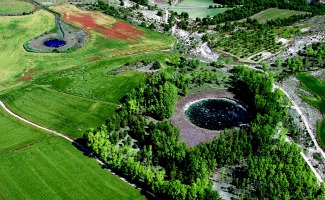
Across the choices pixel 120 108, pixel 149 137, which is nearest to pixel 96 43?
pixel 120 108

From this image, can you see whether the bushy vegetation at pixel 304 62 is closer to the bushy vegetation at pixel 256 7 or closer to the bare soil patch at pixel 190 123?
the bare soil patch at pixel 190 123

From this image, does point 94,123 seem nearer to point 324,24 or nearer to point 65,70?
point 65,70

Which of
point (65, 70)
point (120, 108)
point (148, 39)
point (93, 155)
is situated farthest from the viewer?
point (148, 39)

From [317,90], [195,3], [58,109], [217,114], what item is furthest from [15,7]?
[317,90]

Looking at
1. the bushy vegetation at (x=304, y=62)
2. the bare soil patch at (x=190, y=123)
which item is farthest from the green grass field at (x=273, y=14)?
the bare soil patch at (x=190, y=123)

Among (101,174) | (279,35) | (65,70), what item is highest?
(279,35)

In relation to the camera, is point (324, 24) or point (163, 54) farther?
point (324, 24)

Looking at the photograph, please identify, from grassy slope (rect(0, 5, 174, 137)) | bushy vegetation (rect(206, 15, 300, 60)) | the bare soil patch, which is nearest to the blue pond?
grassy slope (rect(0, 5, 174, 137))
